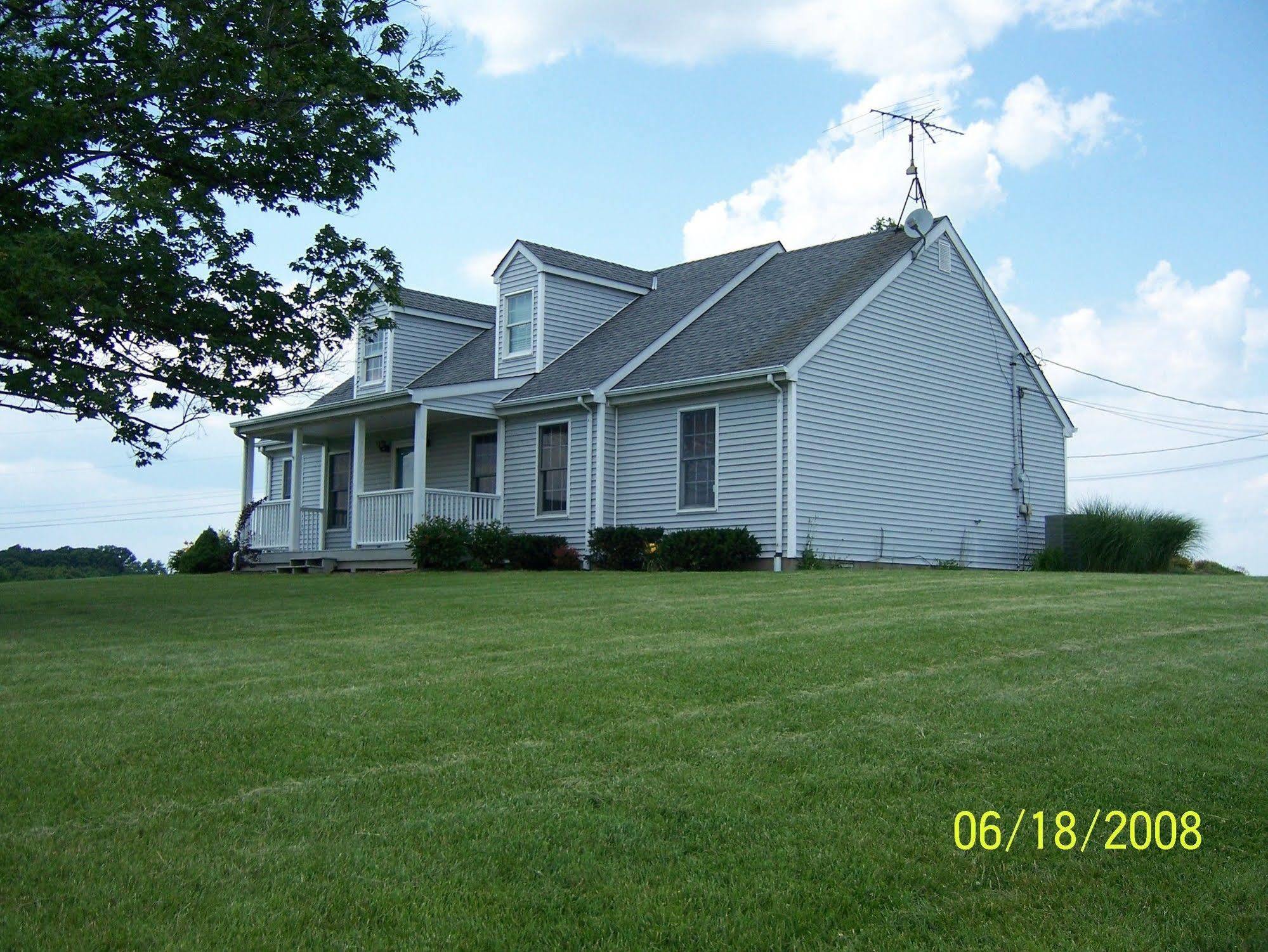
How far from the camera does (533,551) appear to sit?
21.8 m

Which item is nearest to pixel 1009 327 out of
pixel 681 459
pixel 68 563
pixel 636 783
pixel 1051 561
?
pixel 1051 561

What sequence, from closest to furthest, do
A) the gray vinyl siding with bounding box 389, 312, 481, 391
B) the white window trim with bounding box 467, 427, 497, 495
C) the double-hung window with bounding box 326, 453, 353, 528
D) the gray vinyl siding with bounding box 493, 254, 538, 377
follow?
1. the white window trim with bounding box 467, 427, 497, 495
2. the gray vinyl siding with bounding box 493, 254, 538, 377
3. the gray vinyl siding with bounding box 389, 312, 481, 391
4. the double-hung window with bounding box 326, 453, 353, 528

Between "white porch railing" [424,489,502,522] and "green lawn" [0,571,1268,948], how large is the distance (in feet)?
40.5

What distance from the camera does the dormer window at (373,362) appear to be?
28203 millimetres

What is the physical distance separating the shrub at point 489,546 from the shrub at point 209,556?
8489 millimetres

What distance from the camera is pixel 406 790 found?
5.84m

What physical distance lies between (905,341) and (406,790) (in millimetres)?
17822

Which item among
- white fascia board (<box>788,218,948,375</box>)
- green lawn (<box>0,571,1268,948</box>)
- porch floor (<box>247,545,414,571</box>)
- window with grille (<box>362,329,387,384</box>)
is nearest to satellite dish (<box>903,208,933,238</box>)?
white fascia board (<box>788,218,948,375</box>)

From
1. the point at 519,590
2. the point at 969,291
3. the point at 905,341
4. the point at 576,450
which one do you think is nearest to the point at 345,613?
the point at 519,590

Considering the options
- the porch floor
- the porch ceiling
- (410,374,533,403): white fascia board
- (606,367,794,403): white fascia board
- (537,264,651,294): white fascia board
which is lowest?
the porch floor

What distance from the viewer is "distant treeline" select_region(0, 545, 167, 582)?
3797cm

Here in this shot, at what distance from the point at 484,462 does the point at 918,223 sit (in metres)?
9.71

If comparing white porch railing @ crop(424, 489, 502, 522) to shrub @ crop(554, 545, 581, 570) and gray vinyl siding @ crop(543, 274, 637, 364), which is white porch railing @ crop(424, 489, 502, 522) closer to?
shrub @ crop(554, 545, 581, 570)

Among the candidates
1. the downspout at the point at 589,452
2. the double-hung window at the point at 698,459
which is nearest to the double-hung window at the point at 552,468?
the downspout at the point at 589,452
